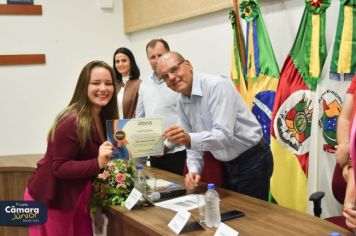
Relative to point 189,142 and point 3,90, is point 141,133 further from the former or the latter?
point 3,90

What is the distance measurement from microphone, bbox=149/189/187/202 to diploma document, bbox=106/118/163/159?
0.21 metres

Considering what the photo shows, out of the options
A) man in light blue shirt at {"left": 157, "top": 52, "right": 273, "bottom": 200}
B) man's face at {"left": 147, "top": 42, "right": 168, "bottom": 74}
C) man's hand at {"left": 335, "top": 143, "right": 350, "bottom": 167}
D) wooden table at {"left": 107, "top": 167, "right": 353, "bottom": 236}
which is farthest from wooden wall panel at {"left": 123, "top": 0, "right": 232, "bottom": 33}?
wooden table at {"left": 107, "top": 167, "right": 353, "bottom": 236}

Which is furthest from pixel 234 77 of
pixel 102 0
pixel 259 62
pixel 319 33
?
pixel 102 0

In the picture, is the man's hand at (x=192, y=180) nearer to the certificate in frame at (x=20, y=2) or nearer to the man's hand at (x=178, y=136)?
the man's hand at (x=178, y=136)

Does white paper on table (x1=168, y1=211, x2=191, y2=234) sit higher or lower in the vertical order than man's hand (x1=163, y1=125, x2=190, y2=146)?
lower

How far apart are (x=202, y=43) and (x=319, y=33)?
153cm

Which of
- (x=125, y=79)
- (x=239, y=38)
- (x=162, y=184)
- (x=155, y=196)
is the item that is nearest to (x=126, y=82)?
(x=125, y=79)

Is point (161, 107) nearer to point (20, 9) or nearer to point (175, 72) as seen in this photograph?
point (175, 72)

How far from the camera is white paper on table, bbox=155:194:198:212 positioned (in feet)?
5.95

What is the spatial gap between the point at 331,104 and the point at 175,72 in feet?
3.21

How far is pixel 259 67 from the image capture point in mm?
2803

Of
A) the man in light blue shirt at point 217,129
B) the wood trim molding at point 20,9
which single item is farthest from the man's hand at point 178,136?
the wood trim molding at point 20,9

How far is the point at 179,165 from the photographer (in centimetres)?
279

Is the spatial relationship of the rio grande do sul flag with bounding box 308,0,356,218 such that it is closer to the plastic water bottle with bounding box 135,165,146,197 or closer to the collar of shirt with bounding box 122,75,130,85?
the plastic water bottle with bounding box 135,165,146,197
